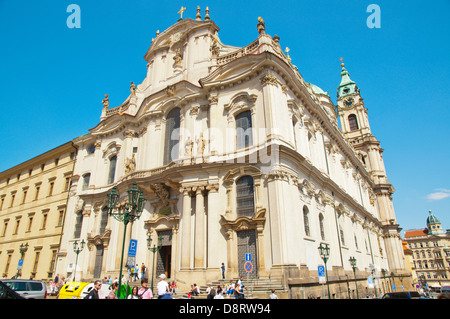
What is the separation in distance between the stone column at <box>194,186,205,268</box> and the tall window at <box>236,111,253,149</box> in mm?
4725

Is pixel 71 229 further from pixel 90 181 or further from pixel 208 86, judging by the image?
pixel 208 86

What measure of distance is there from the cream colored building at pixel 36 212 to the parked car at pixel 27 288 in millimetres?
21695

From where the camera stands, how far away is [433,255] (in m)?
99.5

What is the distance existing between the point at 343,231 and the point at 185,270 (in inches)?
696

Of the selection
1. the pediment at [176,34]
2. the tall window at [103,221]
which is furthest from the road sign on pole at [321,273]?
the pediment at [176,34]

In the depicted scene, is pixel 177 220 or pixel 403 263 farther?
pixel 403 263

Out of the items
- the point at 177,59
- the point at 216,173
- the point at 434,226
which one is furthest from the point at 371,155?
the point at 434,226

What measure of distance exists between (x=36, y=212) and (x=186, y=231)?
92.0ft

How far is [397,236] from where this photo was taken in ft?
169

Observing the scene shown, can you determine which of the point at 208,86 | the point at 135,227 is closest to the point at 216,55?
the point at 208,86

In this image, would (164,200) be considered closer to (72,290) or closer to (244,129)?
(244,129)

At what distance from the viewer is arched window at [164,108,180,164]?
89.4 ft

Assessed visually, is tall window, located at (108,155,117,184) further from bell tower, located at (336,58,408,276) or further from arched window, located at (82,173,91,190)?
bell tower, located at (336,58,408,276)

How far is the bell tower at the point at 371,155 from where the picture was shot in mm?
50594
